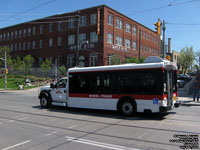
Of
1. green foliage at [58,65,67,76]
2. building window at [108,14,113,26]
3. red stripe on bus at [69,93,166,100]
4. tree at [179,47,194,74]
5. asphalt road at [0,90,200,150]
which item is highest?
building window at [108,14,113,26]

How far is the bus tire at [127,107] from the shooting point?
31.7 feet

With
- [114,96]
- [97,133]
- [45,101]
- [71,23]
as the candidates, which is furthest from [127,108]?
[71,23]

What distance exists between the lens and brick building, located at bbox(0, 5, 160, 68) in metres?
36.7

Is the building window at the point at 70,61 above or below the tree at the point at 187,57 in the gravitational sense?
below

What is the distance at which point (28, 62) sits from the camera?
43.8 m

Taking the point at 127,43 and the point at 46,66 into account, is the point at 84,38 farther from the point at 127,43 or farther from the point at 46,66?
the point at 127,43

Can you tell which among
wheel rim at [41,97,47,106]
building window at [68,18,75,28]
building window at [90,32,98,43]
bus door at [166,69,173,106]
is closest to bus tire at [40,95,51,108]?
wheel rim at [41,97,47,106]

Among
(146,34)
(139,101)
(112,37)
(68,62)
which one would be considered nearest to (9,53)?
(68,62)

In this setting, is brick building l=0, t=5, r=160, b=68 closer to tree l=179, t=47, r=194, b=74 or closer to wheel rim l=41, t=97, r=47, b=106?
wheel rim l=41, t=97, r=47, b=106

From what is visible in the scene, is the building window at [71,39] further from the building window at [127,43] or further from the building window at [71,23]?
the building window at [127,43]

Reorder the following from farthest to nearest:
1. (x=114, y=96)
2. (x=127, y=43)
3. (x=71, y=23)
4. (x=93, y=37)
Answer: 1. (x=127, y=43)
2. (x=71, y=23)
3. (x=93, y=37)
4. (x=114, y=96)

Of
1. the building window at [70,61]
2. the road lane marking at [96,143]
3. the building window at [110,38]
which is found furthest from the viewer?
the building window at [70,61]

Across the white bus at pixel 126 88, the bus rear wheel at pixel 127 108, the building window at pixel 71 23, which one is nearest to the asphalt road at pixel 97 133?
the bus rear wheel at pixel 127 108

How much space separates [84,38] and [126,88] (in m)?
30.0
